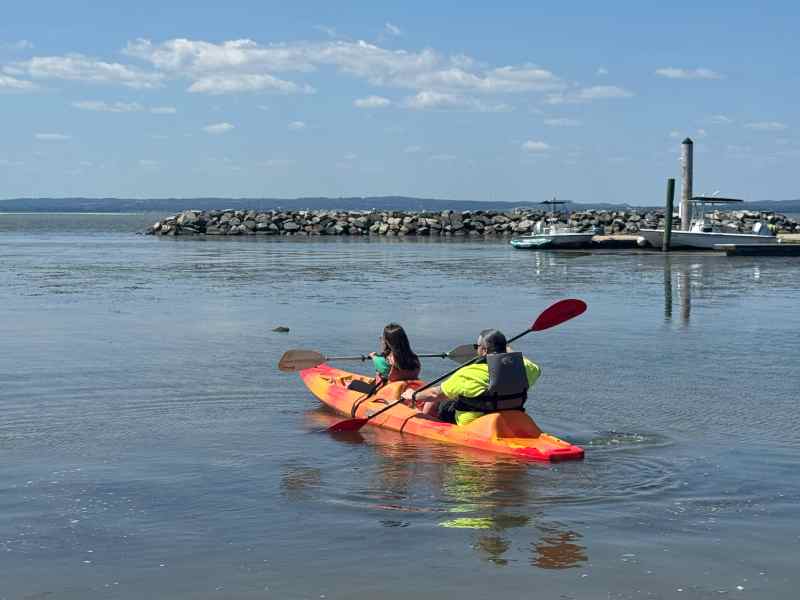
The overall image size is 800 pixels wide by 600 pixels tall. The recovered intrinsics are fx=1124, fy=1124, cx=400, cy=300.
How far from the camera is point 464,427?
10.3 m

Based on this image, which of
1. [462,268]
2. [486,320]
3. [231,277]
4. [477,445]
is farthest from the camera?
[462,268]

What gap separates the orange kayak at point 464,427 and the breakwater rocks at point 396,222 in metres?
55.4

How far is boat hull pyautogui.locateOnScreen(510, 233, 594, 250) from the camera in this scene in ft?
164

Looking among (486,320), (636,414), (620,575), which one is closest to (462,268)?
(486,320)

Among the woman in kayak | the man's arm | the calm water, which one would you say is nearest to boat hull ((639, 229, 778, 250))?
the calm water

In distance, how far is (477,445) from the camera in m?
10.2

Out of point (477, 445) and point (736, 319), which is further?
point (736, 319)

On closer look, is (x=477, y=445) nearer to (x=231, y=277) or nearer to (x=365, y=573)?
(x=365, y=573)

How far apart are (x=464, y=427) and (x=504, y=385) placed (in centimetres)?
62

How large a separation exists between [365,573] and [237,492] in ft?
7.59

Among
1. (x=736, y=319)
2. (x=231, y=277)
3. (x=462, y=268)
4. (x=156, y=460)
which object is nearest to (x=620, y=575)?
(x=156, y=460)

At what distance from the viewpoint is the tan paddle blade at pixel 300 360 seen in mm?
13602

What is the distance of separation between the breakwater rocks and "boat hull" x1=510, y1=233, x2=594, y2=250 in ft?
52.8

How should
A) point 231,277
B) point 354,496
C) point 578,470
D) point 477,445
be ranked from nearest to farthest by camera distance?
point 354,496 < point 578,470 < point 477,445 < point 231,277
